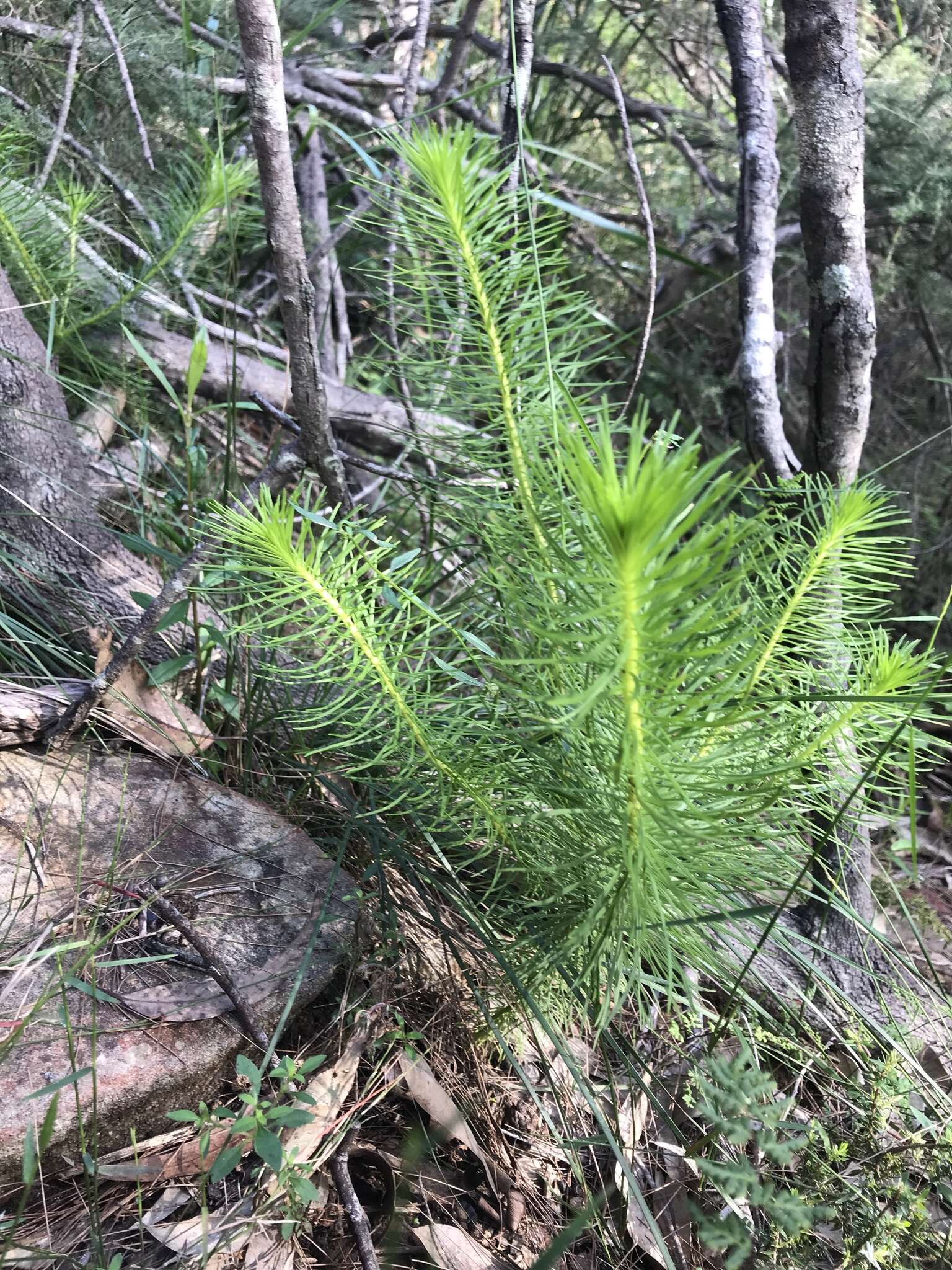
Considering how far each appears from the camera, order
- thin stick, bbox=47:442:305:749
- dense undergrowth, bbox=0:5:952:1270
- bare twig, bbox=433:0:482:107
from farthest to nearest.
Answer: bare twig, bbox=433:0:482:107
thin stick, bbox=47:442:305:749
dense undergrowth, bbox=0:5:952:1270

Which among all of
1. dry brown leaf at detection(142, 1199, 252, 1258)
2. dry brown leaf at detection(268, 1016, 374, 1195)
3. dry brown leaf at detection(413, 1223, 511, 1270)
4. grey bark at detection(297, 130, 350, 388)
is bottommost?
dry brown leaf at detection(413, 1223, 511, 1270)

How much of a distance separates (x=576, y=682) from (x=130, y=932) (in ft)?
2.54

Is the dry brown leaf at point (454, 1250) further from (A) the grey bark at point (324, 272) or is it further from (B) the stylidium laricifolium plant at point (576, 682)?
(A) the grey bark at point (324, 272)

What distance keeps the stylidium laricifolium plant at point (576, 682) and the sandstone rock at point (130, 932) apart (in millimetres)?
248

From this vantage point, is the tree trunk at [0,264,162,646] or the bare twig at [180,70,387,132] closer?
the tree trunk at [0,264,162,646]

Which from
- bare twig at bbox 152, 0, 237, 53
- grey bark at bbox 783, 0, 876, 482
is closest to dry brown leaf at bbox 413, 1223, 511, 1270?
grey bark at bbox 783, 0, 876, 482

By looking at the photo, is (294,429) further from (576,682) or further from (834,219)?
(834,219)

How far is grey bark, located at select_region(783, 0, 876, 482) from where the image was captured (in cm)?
145

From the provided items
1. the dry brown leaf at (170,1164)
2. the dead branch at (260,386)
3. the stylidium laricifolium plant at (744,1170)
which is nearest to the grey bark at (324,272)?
the dead branch at (260,386)

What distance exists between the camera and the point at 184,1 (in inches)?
77.5

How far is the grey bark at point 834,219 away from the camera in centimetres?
145

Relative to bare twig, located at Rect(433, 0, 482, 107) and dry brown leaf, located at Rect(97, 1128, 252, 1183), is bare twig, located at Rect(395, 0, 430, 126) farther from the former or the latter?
dry brown leaf, located at Rect(97, 1128, 252, 1183)

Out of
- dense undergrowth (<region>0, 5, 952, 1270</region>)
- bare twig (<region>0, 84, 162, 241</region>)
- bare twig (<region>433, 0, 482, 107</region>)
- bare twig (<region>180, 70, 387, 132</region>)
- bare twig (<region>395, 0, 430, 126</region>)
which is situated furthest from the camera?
bare twig (<region>180, 70, 387, 132</region>)

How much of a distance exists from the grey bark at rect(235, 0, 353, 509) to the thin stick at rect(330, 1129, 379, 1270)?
1.02 metres
